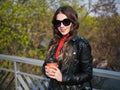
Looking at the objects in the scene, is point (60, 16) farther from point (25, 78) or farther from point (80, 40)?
point (25, 78)

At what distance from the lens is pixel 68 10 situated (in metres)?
1.69

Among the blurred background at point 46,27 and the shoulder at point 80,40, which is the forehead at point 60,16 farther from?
the blurred background at point 46,27

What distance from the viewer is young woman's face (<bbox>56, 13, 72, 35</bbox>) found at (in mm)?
1696

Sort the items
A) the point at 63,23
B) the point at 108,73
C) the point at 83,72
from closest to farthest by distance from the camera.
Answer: the point at 83,72
the point at 63,23
the point at 108,73

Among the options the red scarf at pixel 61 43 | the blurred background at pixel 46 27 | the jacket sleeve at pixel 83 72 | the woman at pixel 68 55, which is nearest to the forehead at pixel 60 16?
the woman at pixel 68 55

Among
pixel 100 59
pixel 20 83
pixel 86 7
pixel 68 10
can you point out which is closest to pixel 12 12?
pixel 86 7

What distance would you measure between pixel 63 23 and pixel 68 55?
224 mm

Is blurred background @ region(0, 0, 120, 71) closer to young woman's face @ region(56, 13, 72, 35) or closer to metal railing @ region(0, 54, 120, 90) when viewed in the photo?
metal railing @ region(0, 54, 120, 90)

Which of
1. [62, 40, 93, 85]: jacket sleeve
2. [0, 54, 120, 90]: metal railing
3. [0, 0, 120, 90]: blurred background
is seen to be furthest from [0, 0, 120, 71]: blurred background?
[62, 40, 93, 85]: jacket sleeve

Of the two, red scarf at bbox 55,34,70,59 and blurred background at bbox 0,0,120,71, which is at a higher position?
red scarf at bbox 55,34,70,59

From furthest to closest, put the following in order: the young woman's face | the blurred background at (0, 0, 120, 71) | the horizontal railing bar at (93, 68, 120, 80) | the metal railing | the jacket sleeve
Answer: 1. the blurred background at (0, 0, 120, 71)
2. the metal railing
3. the horizontal railing bar at (93, 68, 120, 80)
4. the young woman's face
5. the jacket sleeve

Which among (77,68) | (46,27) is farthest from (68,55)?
(46,27)

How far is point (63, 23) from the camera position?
1699 mm

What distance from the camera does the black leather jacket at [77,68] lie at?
1.57 meters
